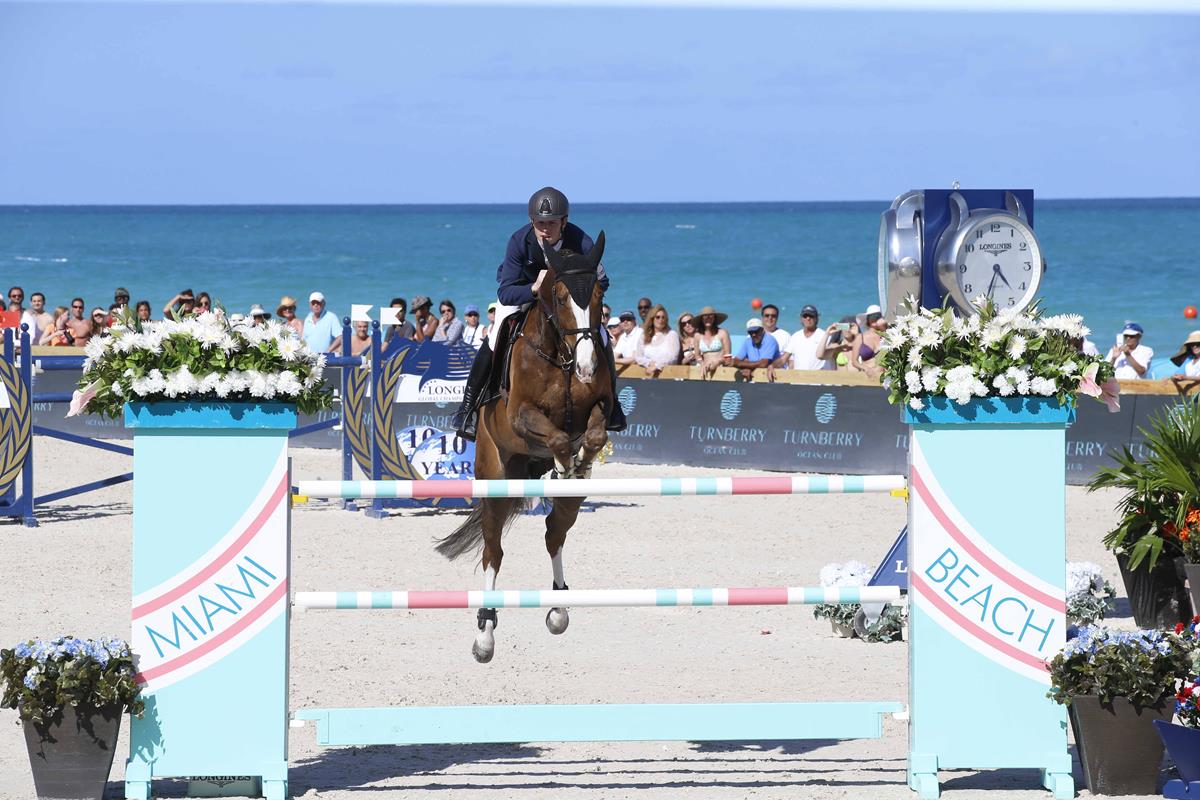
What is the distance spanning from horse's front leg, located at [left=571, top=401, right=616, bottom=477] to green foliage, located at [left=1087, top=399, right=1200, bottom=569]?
9.43 ft

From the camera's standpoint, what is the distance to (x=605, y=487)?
5.66 m

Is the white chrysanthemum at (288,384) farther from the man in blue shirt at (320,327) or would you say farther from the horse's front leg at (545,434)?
the man in blue shirt at (320,327)

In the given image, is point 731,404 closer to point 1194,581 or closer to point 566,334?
point 1194,581

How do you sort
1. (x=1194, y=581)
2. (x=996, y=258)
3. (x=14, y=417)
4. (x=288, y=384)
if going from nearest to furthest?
(x=288, y=384), (x=996, y=258), (x=1194, y=581), (x=14, y=417)

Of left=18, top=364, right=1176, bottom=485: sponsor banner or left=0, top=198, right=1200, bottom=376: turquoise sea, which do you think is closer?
left=18, top=364, right=1176, bottom=485: sponsor banner

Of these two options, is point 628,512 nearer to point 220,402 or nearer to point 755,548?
point 755,548

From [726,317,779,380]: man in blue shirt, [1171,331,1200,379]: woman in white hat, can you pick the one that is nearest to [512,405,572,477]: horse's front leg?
[1171,331,1200,379]: woman in white hat

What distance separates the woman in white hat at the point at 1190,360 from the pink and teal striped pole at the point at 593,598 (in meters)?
10.0

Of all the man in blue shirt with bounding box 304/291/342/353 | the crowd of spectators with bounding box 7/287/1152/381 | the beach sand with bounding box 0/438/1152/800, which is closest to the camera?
the beach sand with bounding box 0/438/1152/800

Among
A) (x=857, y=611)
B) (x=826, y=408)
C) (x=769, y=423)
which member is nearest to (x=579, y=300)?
(x=857, y=611)

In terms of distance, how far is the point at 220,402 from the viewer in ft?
18.1

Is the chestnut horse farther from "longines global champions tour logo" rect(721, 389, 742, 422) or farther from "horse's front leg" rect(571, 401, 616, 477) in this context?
"longines global champions tour logo" rect(721, 389, 742, 422)

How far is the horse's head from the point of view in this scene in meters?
7.29

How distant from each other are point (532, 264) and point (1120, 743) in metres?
3.61
